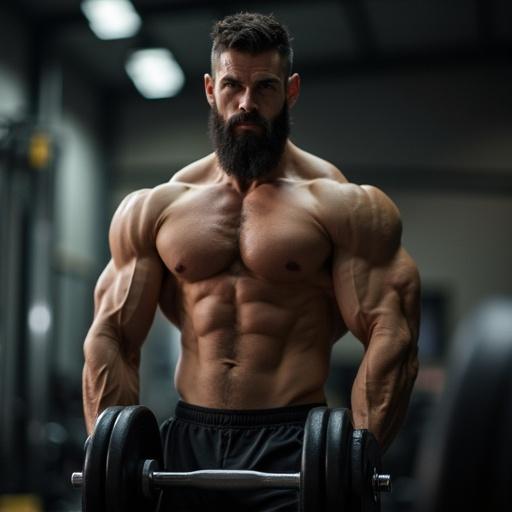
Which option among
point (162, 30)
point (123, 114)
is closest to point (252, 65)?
point (162, 30)

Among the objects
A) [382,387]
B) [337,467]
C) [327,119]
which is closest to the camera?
[337,467]

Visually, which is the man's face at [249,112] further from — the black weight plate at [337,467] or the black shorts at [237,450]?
the black weight plate at [337,467]

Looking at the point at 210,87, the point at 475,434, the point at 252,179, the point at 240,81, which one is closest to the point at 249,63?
the point at 240,81

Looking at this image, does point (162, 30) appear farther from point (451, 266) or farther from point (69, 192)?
point (451, 266)

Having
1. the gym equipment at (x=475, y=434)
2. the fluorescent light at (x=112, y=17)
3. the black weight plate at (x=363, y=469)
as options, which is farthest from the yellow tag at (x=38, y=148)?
the gym equipment at (x=475, y=434)

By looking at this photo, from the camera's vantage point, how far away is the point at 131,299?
2.44 metres

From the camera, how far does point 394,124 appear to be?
8.73 m

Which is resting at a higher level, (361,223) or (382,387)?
(361,223)

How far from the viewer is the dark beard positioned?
7.66 ft

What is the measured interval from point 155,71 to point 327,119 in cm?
153

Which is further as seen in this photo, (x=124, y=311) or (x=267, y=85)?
(x=124, y=311)

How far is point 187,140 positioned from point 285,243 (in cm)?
692

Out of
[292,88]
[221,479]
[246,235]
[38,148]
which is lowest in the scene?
[221,479]

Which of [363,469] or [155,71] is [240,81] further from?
[155,71]
